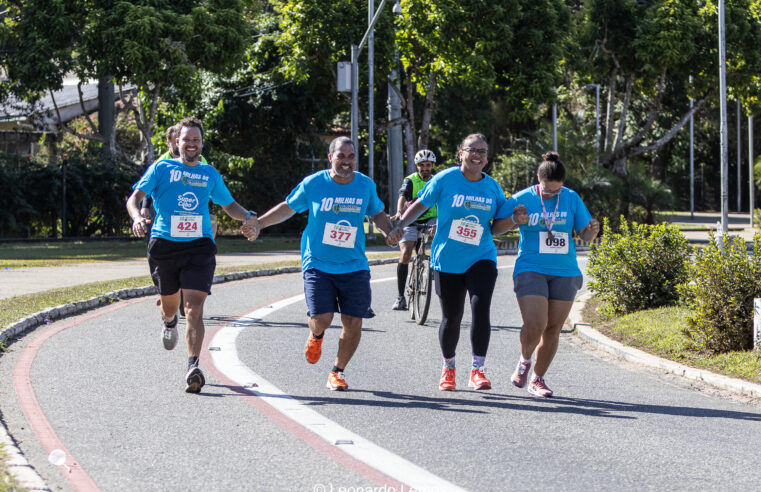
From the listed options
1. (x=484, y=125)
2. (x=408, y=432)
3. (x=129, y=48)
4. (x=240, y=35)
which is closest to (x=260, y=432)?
(x=408, y=432)

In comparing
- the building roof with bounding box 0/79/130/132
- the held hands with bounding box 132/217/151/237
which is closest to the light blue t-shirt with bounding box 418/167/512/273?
the held hands with bounding box 132/217/151/237

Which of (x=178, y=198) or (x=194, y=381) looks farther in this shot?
(x=178, y=198)

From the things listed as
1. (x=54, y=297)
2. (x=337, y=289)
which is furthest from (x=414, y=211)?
(x=54, y=297)

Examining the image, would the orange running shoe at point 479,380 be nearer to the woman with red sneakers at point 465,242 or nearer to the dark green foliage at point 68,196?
the woman with red sneakers at point 465,242

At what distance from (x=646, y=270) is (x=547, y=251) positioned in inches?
184

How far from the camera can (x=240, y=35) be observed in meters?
30.6

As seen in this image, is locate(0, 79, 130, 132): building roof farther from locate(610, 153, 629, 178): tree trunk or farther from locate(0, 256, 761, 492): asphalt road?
locate(0, 256, 761, 492): asphalt road

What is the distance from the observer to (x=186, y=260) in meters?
7.79

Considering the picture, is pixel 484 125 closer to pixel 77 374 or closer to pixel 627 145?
pixel 627 145

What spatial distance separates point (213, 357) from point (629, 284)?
16.6 feet

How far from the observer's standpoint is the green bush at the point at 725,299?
9.06m

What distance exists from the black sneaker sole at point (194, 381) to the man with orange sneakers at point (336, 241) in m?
0.88

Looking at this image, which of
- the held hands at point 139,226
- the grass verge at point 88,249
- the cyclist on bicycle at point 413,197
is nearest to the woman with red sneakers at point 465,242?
the held hands at point 139,226

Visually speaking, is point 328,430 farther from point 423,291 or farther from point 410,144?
point 410,144
